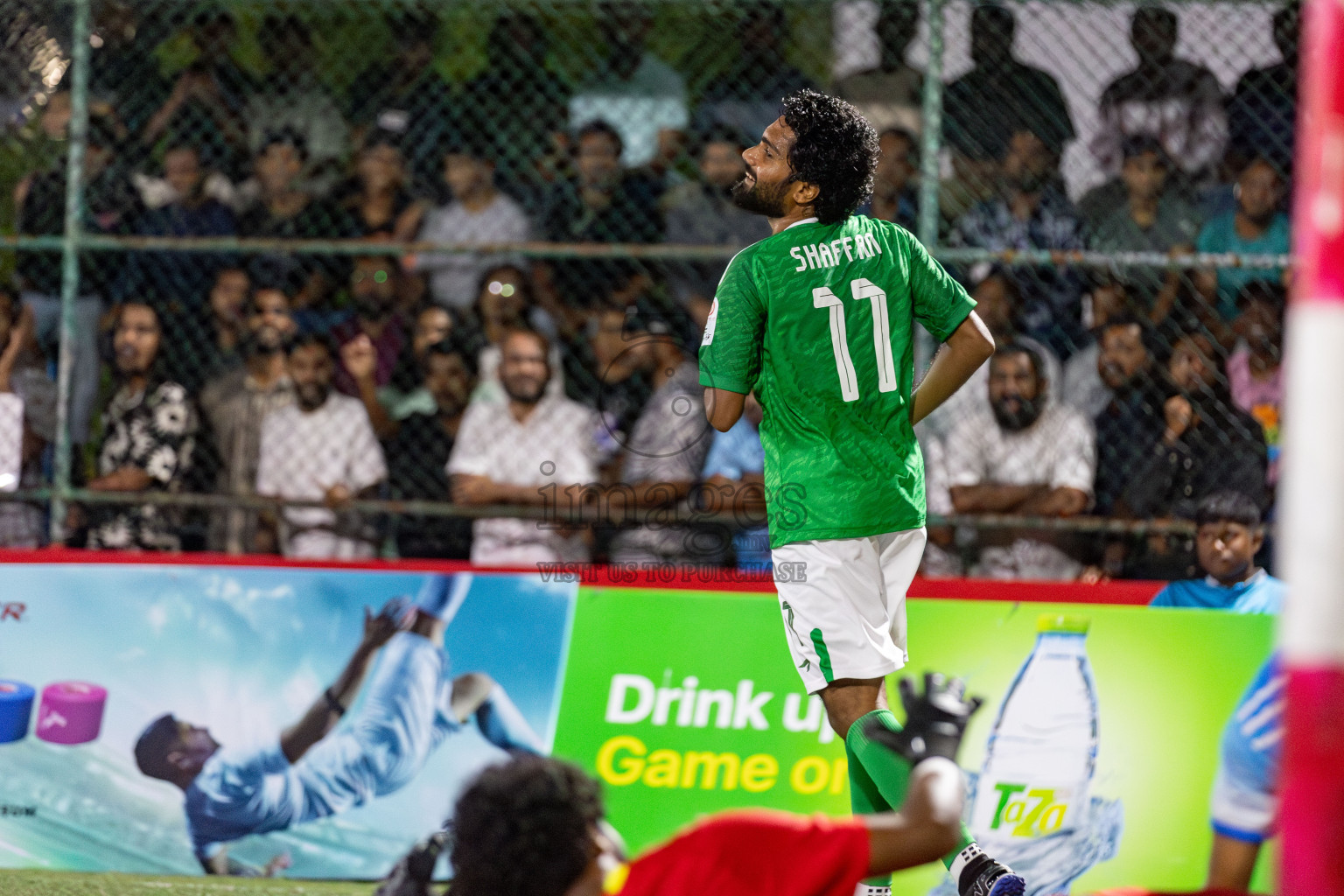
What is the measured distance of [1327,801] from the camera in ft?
4.96

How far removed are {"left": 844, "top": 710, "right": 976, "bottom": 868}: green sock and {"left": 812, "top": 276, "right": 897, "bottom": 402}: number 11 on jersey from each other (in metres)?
0.80

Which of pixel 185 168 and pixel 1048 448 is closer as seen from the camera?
pixel 1048 448

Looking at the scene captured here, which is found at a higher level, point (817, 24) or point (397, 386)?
point (817, 24)

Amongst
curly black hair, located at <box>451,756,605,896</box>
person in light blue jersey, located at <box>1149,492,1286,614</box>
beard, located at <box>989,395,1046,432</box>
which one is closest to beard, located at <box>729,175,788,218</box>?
curly black hair, located at <box>451,756,605,896</box>

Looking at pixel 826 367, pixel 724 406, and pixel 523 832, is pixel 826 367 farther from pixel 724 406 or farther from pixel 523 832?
pixel 523 832

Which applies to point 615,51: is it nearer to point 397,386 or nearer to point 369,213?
point 369,213

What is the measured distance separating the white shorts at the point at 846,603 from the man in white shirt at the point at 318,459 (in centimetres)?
283

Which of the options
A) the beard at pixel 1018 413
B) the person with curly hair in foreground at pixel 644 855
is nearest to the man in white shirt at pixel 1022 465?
the beard at pixel 1018 413

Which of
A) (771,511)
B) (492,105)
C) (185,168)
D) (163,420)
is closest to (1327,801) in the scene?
(771,511)

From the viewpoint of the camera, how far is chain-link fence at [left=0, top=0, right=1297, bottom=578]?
5723 mm

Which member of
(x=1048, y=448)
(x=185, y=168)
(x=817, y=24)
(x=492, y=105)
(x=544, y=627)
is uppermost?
(x=817, y=24)

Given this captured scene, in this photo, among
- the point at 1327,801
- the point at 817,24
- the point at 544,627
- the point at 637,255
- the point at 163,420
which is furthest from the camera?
the point at 817,24

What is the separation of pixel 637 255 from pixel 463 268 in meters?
1.50

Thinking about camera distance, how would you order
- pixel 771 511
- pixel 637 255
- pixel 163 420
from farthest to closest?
pixel 163 420, pixel 637 255, pixel 771 511
